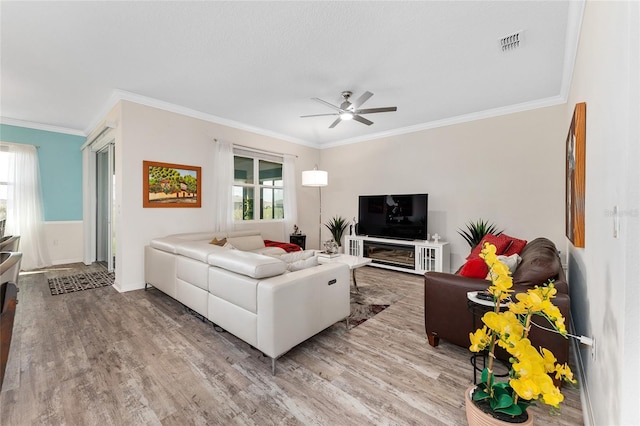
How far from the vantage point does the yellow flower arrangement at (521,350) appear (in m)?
0.90

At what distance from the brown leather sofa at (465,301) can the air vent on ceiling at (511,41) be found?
1.90 meters

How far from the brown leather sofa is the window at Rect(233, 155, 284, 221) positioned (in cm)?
391

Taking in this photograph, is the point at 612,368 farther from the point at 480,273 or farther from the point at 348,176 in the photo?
the point at 348,176

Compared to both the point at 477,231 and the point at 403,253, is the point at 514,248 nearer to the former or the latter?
the point at 477,231

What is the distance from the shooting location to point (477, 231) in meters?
4.17

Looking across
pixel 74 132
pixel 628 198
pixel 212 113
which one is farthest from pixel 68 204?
pixel 628 198

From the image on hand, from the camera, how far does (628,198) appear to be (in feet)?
3.02

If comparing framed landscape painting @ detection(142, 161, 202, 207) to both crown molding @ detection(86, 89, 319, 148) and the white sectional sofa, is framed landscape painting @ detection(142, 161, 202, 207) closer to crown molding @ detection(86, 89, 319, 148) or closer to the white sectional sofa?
crown molding @ detection(86, 89, 319, 148)

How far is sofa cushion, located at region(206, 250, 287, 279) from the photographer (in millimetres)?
1992

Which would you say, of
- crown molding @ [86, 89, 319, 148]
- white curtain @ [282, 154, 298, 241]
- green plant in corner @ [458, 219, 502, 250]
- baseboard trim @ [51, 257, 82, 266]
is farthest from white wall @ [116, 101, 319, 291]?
green plant in corner @ [458, 219, 502, 250]

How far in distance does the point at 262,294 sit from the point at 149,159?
3.18 meters

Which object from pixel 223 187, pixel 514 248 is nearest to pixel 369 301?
pixel 514 248

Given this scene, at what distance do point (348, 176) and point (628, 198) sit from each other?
17.2ft

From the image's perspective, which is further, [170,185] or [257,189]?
[257,189]
